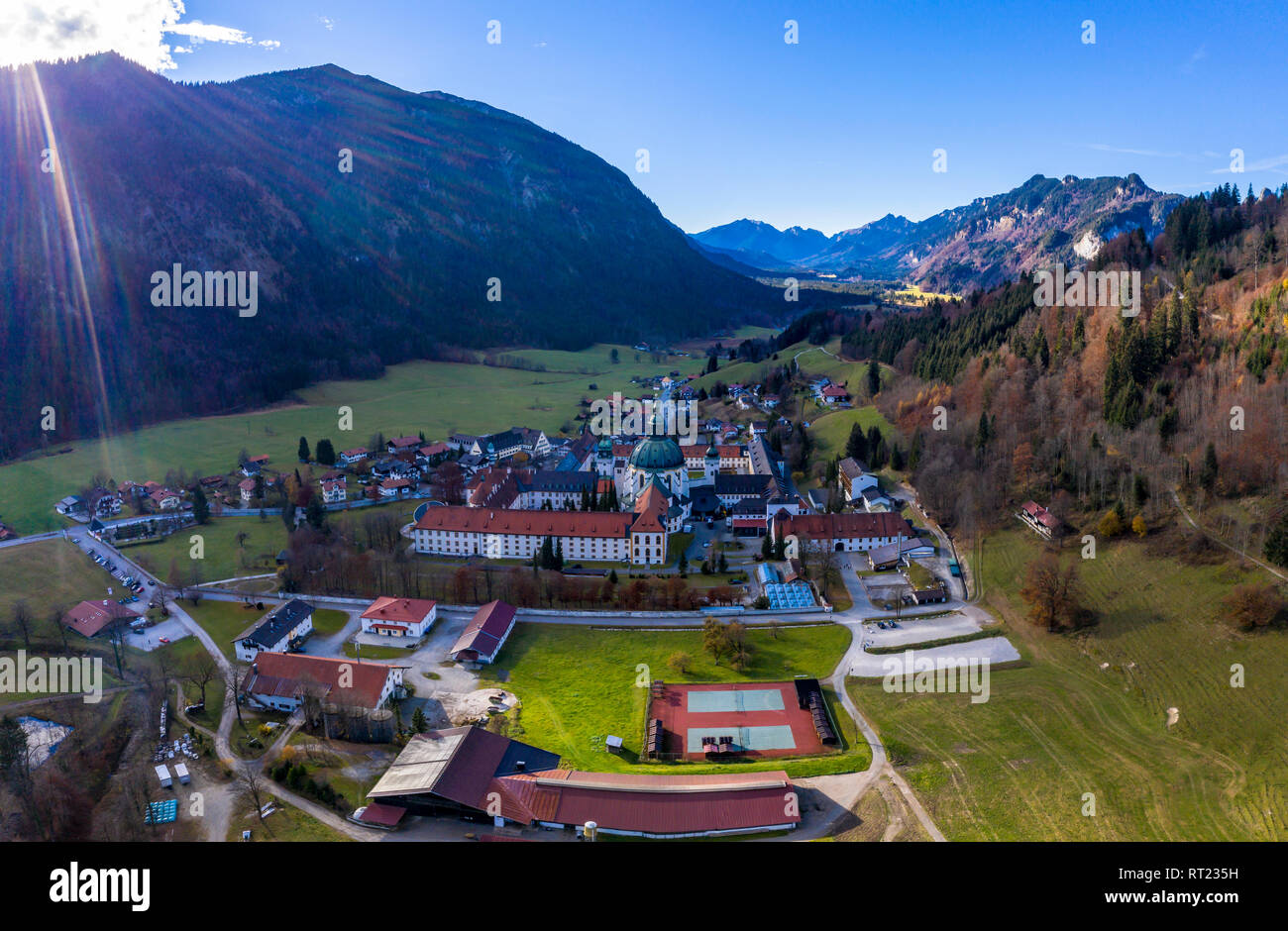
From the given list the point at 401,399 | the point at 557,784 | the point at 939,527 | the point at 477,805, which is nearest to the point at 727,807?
the point at 557,784

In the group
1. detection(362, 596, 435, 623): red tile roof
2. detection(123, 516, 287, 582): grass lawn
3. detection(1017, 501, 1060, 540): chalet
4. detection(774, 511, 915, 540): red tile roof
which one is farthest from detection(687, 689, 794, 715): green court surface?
A: detection(123, 516, 287, 582): grass lawn

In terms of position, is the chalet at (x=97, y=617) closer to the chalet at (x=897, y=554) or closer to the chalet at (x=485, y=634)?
the chalet at (x=485, y=634)

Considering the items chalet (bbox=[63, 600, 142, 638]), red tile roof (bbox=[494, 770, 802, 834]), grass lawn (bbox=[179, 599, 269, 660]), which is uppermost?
chalet (bbox=[63, 600, 142, 638])

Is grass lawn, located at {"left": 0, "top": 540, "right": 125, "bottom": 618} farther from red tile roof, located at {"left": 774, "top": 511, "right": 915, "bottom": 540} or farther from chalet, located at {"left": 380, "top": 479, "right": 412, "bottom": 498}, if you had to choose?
red tile roof, located at {"left": 774, "top": 511, "right": 915, "bottom": 540}

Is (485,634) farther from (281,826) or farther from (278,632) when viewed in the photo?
(281,826)

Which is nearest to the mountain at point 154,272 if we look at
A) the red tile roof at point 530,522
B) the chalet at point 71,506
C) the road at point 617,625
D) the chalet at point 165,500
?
the chalet at point 71,506

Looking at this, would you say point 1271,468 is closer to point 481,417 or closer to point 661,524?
point 661,524
